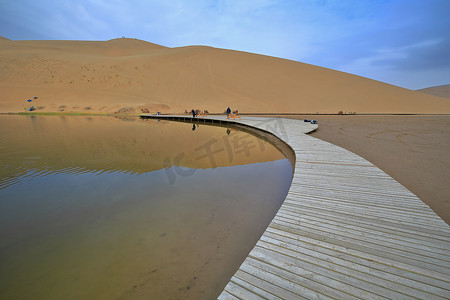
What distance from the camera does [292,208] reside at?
3152 millimetres

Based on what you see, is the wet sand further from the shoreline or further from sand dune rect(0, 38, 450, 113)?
sand dune rect(0, 38, 450, 113)

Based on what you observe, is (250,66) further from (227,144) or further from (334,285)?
(334,285)

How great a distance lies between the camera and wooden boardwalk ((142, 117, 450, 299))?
1765mm

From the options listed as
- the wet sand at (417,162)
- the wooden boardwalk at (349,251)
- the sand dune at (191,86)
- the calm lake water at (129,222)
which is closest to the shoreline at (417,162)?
the wet sand at (417,162)

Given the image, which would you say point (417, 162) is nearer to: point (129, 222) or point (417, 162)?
point (417, 162)

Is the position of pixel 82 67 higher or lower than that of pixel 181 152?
higher

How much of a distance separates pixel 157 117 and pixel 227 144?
636 inches

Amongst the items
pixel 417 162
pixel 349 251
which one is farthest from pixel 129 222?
pixel 417 162

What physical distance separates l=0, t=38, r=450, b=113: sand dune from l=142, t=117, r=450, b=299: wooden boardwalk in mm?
25083

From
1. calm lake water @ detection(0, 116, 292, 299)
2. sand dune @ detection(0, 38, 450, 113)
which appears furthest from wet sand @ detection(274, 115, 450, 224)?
sand dune @ detection(0, 38, 450, 113)


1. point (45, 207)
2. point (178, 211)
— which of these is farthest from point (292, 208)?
point (45, 207)

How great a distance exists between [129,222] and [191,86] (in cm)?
3414

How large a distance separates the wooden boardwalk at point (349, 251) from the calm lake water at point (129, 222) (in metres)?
0.88

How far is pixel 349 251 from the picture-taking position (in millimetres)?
2211
